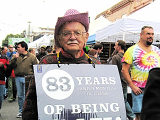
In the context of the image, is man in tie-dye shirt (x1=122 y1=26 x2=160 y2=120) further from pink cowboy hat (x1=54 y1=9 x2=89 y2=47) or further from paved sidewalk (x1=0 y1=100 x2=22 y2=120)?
paved sidewalk (x1=0 y1=100 x2=22 y2=120)

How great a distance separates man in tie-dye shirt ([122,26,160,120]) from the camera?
375cm

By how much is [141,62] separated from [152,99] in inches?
116

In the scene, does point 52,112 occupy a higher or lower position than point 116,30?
lower

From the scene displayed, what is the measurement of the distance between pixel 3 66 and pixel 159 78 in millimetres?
5131

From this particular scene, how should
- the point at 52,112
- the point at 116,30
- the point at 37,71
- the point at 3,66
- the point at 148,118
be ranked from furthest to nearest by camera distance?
the point at 116,30, the point at 3,66, the point at 37,71, the point at 52,112, the point at 148,118

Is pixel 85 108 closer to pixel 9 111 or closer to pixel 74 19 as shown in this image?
pixel 74 19

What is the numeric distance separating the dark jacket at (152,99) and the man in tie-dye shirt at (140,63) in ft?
9.27

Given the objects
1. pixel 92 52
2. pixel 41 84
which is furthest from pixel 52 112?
Answer: pixel 92 52

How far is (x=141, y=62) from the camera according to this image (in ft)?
12.4

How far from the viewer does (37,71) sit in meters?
1.68

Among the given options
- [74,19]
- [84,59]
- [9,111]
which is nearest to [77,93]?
[84,59]

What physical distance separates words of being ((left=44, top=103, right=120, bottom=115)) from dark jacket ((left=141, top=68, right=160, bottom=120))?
694 mm

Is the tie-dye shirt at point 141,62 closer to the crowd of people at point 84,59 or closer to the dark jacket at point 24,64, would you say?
the crowd of people at point 84,59

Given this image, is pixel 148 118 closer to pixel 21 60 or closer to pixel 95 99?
pixel 95 99
